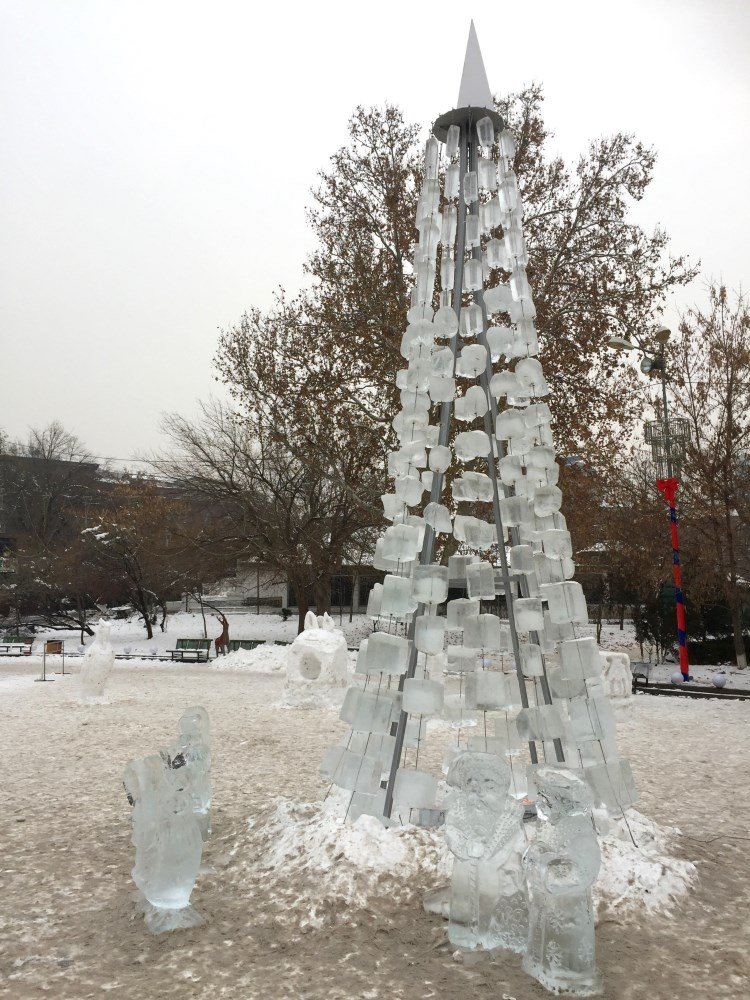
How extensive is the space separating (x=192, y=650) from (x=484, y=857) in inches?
676

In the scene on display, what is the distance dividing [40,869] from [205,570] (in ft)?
61.1

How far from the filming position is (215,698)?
12539 millimetres

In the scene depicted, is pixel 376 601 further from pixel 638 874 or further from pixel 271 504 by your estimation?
pixel 271 504

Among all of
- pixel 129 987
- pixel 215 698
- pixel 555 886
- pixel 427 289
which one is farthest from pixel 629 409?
pixel 129 987

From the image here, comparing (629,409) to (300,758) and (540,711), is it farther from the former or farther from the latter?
(540,711)

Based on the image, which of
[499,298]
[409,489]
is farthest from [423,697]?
[499,298]

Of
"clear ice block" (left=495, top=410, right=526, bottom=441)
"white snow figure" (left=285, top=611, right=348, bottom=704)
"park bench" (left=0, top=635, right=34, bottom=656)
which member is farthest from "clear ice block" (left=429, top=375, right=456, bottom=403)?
"park bench" (left=0, top=635, right=34, bottom=656)

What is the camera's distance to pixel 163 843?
12.9ft

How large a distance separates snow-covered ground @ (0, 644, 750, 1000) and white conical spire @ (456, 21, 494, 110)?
514 cm

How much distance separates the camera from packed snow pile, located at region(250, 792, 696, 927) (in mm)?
4230

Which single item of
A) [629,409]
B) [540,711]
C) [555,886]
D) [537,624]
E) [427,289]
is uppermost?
[629,409]

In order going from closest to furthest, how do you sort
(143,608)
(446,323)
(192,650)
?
(446,323), (192,650), (143,608)

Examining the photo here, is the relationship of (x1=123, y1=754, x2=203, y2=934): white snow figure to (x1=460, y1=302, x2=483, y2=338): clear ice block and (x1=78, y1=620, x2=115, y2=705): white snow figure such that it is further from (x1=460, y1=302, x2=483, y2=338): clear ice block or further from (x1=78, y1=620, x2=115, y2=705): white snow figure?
(x1=78, y1=620, x2=115, y2=705): white snow figure

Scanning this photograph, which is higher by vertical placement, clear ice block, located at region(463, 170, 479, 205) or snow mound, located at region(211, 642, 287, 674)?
clear ice block, located at region(463, 170, 479, 205)
